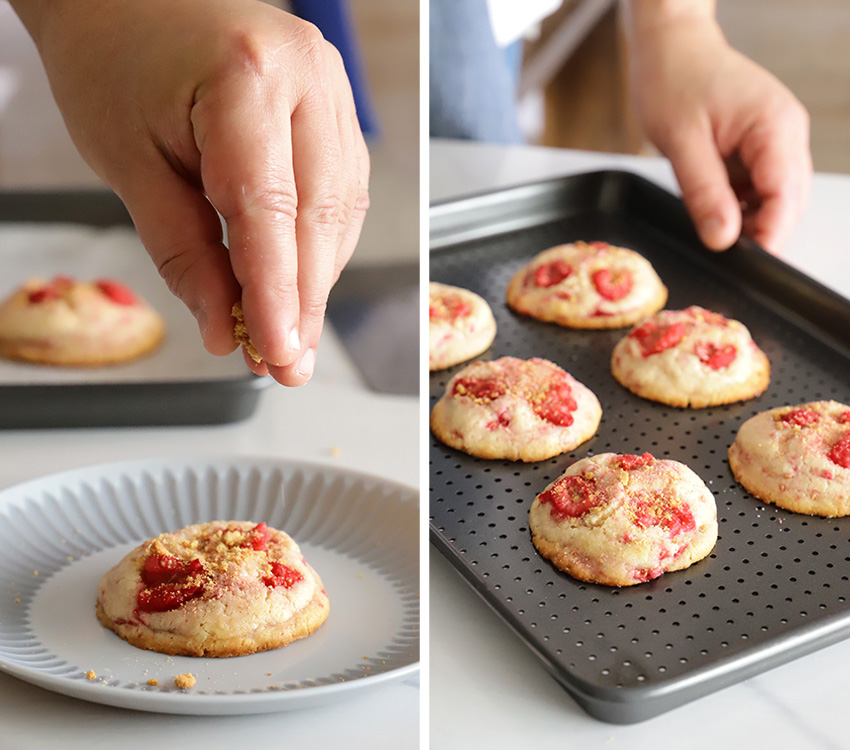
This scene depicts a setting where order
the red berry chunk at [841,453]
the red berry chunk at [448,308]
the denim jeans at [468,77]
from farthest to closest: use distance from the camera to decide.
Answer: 1. the denim jeans at [468,77]
2. the red berry chunk at [448,308]
3. the red berry chunk at [841,453]

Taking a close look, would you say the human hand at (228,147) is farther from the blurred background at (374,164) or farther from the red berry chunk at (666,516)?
the red berry chunk at (666,516)

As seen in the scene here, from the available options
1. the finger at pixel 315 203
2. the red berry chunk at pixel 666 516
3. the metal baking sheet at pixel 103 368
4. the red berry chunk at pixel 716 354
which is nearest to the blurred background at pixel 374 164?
the metal baking sheet at pixel 103 368

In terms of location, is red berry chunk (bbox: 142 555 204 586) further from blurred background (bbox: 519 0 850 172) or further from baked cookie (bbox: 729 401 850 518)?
blurred background (bbox: 519 0 850 172)

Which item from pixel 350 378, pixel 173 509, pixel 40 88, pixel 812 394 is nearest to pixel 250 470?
pixel 173 509

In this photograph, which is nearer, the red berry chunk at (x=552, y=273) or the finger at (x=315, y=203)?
the finger at (x=315, y=203)

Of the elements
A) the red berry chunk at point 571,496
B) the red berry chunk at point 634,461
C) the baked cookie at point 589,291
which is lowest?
the baked cookie at point 589,291

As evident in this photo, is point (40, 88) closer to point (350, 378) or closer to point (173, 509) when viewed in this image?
point (350, 378)

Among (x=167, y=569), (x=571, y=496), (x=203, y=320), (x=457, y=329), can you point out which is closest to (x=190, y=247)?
(x=203, y=320)

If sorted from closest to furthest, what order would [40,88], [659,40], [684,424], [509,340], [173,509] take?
[173,509]
[684,424]
[509,340]
[659,40]
[40,88]
